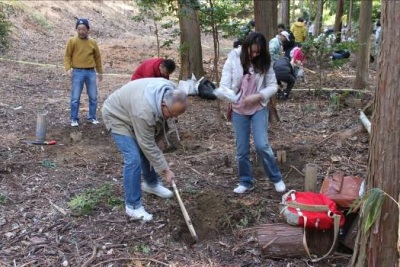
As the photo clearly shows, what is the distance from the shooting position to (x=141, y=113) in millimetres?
4051

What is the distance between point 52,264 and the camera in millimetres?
3928

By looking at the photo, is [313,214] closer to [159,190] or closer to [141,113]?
[141,113]

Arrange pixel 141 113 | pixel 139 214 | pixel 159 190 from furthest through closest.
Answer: pixel 159 190 → pixel 139 214 → pixel 141 113

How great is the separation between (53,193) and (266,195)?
2242 mm

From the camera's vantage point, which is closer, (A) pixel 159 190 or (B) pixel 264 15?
(A) pixel 159 190

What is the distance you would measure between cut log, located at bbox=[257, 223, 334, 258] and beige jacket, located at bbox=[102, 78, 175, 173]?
1073 millimetres

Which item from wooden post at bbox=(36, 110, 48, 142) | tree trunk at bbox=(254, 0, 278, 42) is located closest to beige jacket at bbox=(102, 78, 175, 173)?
wooden post at bbox=(36, 110, 48, 142)

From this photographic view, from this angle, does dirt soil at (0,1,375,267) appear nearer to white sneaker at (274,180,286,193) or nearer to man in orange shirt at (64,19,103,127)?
white sneaker at (274,180,286,193)

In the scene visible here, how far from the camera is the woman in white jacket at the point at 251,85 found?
15.7ft

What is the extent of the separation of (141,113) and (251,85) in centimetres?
133

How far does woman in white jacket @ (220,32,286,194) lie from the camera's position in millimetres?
4789

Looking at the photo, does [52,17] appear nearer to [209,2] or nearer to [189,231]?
[209,2]

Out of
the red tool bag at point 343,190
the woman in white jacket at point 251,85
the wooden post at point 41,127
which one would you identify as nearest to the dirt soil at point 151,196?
the wooden post at point 41,127

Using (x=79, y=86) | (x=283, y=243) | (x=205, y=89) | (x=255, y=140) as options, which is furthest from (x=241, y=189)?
(x=205, y=89)
